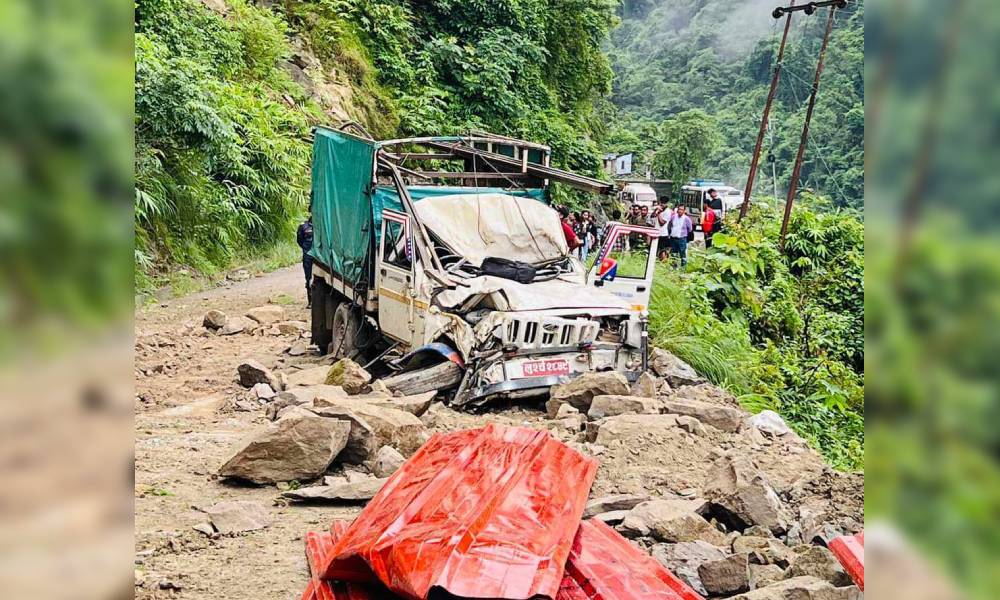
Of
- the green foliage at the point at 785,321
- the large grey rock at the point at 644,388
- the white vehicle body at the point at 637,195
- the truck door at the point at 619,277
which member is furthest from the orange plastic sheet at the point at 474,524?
the white vehicle body at the point at 637,195

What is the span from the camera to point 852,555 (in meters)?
3.48

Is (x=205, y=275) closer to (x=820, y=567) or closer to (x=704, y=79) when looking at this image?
(x=820, y=567)

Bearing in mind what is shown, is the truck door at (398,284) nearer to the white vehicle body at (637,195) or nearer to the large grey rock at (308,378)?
the large grey rock at (308,378)

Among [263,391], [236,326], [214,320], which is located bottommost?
[236,326]

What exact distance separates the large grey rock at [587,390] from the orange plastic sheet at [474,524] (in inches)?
99.3

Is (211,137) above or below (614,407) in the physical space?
above

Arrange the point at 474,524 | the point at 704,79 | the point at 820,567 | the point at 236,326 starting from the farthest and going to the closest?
the point at 704,79 < the point at 236,326 < the point at 820,567 < the point at 474,524

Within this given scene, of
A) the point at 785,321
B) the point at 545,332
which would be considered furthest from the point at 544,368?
the point at 785,321

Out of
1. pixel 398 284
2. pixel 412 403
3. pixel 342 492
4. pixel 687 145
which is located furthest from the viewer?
pixel 687 145

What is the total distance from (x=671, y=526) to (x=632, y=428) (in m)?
2.23

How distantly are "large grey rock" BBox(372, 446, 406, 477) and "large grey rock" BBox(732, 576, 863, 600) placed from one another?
287 centimetres

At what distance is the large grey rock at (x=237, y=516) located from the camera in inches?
201

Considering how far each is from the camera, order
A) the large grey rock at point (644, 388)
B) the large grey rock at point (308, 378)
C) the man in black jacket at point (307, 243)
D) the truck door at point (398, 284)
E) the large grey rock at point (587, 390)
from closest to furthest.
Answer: the large grey rock at point (587, 390)
the large grey rock at point (644, 388)
the truck door at point (398, 284)
the large grey rock at point (308, 378)
the man in black jacket at point (307, 243)
